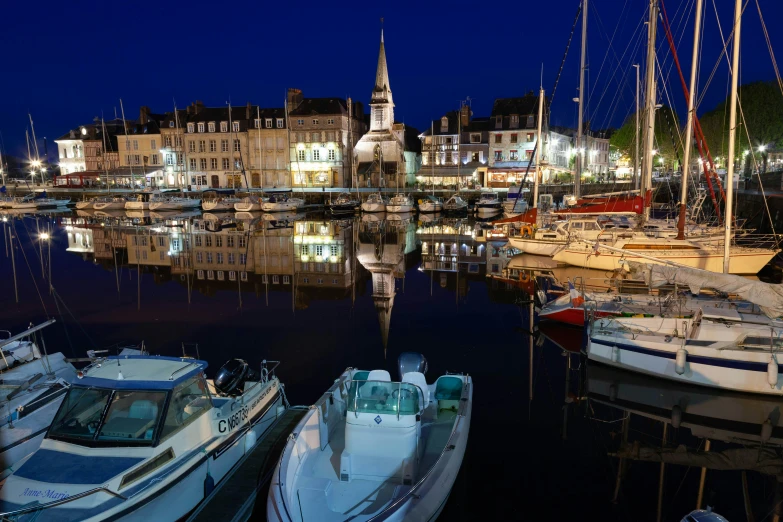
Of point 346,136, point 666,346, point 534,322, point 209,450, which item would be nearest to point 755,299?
point 666,346

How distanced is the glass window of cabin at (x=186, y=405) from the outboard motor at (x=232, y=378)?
4.36ft

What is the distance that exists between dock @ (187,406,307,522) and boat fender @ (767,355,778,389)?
941 cm

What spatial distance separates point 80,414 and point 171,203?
58.5 metres

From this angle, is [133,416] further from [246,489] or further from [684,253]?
[684,253]

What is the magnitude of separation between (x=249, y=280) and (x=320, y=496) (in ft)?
59.5

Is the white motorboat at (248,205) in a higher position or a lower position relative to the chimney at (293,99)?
lower

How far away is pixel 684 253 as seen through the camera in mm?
23062

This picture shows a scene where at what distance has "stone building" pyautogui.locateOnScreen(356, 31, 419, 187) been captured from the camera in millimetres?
66750

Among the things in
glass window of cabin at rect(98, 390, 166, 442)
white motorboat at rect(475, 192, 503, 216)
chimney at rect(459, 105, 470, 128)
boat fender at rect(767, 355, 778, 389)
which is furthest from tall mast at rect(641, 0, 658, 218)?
chimney at rect(459, 105, 470, 128)

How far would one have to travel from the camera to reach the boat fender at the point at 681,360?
11525 mm

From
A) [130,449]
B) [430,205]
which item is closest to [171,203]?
[430,205]

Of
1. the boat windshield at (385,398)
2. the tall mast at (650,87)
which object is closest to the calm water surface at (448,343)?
the boat windshield at (385,398)

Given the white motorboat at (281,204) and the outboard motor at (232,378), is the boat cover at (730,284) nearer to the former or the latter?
the outboard motor at (232,378)

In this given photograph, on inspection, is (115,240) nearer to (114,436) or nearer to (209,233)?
(209,233)
